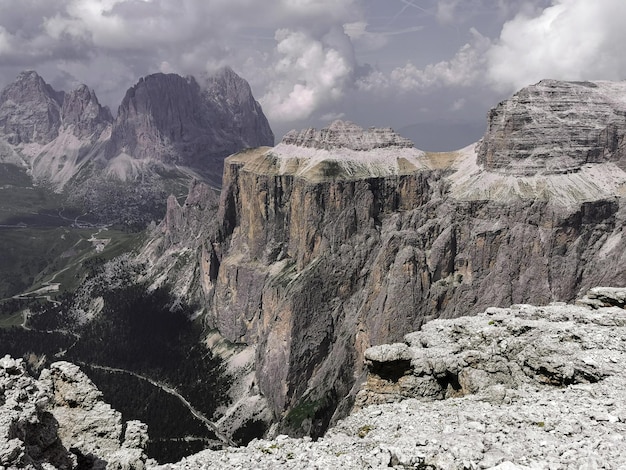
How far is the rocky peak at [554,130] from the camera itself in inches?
5167

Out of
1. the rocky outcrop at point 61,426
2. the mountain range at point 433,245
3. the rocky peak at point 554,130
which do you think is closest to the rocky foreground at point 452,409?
the rocky outcrop at point 61,426

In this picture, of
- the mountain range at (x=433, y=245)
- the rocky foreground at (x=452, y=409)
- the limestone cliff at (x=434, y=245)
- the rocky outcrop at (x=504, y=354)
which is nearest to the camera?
the rocky foreground at (x=452, y=409)

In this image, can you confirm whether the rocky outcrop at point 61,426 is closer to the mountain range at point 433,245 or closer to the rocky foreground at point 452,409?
the rocky foreground at point 452,409

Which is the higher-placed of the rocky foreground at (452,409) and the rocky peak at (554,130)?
the rocky peak at (554,130)

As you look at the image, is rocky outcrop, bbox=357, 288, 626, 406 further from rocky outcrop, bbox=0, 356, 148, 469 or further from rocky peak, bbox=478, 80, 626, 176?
rocky peak, bbox=478, 80, 626, 176

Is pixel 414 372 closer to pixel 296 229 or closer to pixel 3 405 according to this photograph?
pixel 3 405

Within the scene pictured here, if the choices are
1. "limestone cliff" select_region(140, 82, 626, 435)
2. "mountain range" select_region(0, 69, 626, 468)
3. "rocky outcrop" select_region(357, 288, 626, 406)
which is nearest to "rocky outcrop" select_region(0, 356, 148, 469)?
"rocky outcrop" select_region(357, 288, 626, 406)

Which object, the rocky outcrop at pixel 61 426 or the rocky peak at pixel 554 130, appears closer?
the rocky outcrop at pixel 61 426

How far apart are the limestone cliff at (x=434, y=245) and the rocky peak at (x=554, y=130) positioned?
16.9 inches

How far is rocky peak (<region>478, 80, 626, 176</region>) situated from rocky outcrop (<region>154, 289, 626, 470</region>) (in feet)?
331

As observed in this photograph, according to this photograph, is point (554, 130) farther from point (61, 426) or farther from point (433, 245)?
point (61, 426)

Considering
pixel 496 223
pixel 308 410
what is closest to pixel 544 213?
pixel 496 223

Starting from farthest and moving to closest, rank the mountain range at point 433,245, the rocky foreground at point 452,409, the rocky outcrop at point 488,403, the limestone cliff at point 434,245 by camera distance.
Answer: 1. the mountain range at point 433,245
2. the limestone cliff at point 434,245
3. the rocky foreground at point 452,409
4. the rocky outcrop at point 488,403

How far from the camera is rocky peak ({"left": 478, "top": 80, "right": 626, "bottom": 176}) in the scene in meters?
131
